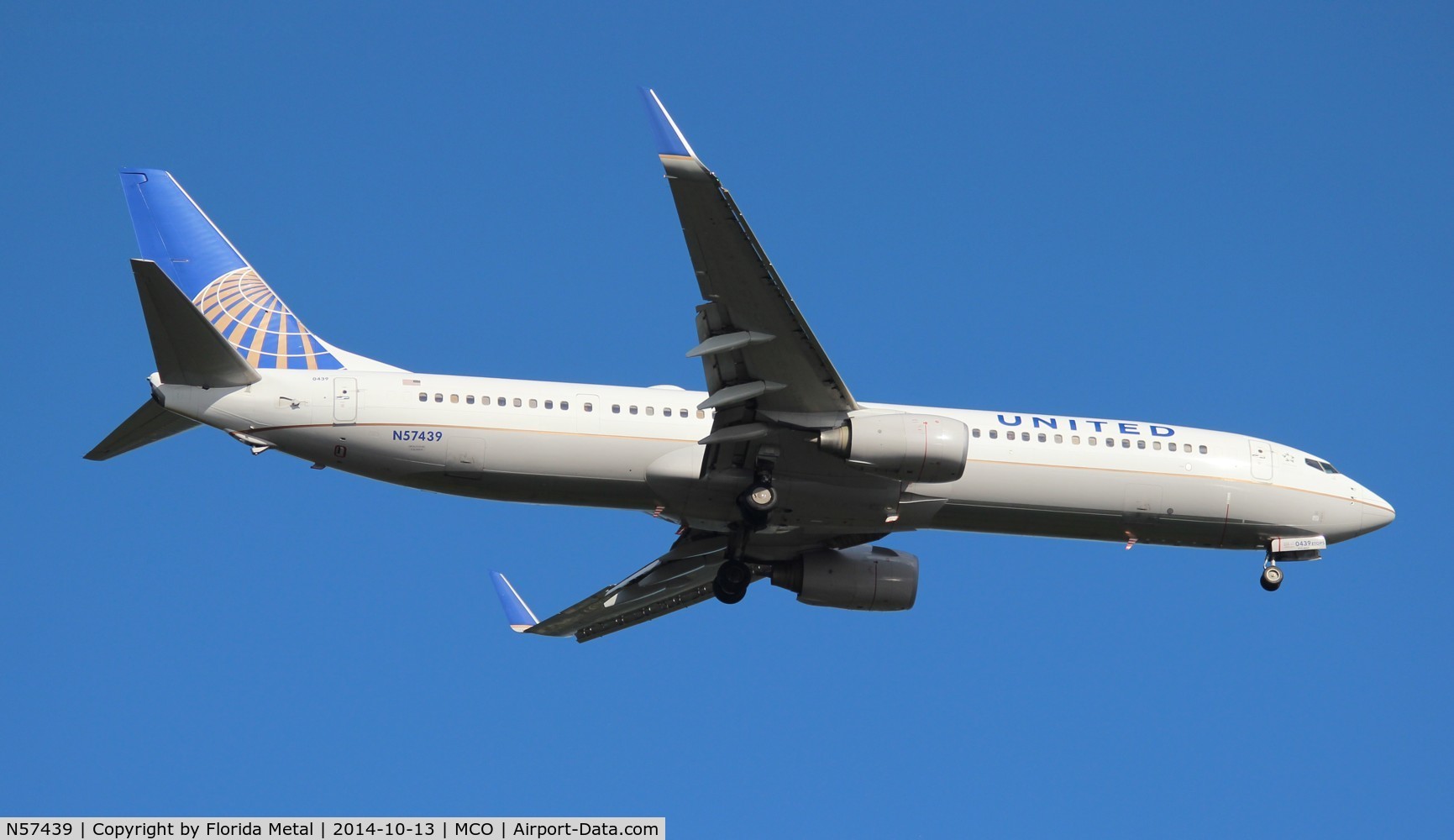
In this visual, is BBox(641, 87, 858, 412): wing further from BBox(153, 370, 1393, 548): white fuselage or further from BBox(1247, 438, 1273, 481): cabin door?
BBox(1247, 438, 1273, 481): cabin door

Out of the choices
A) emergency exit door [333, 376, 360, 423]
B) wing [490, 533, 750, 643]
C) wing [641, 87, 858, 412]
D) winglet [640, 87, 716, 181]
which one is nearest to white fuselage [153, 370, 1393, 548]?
emergency exit door [333, 376, 360, 423]

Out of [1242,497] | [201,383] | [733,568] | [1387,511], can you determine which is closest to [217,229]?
[201,383]

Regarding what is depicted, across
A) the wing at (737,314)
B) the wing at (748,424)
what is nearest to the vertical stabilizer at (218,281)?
the wing at (748,424)

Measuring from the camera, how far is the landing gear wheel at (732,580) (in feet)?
101

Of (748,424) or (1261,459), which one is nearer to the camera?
(748,424)

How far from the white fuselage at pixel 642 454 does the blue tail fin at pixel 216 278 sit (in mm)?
984

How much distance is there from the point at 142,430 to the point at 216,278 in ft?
14.3

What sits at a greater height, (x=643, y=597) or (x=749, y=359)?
(x=749, y=359)

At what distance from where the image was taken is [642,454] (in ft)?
92.9

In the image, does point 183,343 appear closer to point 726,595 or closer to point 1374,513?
point 726,595

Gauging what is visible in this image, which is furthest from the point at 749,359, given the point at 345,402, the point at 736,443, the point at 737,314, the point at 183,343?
the point at 183,343

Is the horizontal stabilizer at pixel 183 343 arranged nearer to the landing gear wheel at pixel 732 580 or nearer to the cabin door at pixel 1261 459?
the landing gear wheel at pixel 732 580

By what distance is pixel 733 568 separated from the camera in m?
30.9

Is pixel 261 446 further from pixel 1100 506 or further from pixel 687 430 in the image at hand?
pixel 1100 506
